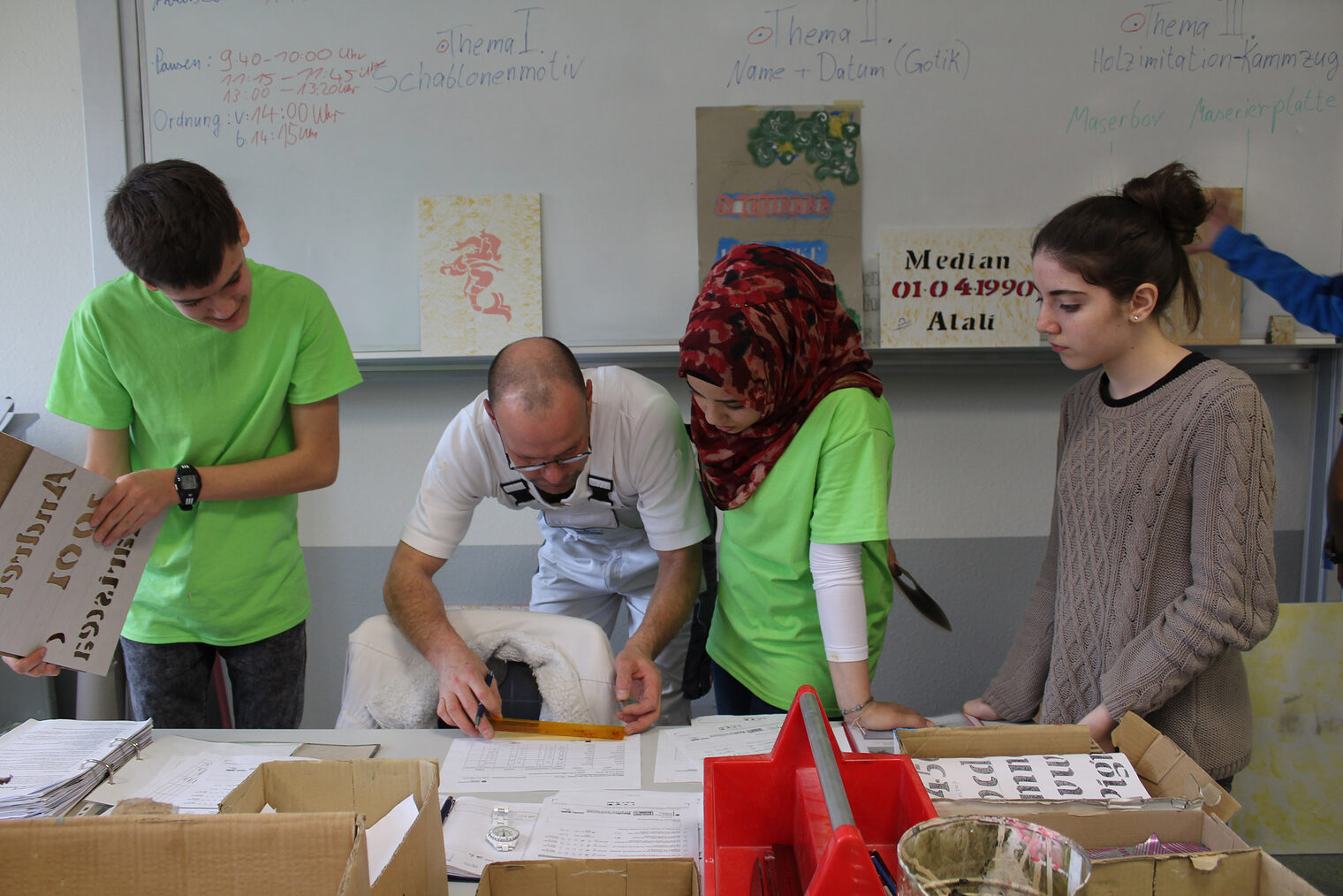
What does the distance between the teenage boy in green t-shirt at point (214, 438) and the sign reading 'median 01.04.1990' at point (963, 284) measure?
1.34 meters

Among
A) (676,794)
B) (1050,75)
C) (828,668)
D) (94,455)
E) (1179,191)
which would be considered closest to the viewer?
(676,794)

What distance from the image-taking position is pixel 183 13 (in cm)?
212

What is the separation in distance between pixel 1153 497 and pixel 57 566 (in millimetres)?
1444

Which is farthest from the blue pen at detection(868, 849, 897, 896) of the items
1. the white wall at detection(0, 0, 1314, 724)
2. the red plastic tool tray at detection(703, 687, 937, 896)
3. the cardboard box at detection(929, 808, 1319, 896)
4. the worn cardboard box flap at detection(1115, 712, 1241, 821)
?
the white wall at detection(0, 0, 1314, 724)

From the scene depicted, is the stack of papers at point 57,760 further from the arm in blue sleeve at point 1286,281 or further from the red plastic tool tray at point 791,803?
the arm in blue sleeve at point 1286,281

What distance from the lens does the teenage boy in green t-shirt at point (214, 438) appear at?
1.36 m

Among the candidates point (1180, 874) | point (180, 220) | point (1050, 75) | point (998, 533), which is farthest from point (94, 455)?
point (1050, 75)

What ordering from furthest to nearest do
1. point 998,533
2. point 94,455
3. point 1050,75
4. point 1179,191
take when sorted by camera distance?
point 998,533 → point 1050,75 → point 94,455 → point 1179,191

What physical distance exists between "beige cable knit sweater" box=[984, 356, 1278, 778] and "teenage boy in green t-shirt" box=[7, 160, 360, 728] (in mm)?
1233

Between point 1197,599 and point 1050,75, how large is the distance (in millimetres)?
1539

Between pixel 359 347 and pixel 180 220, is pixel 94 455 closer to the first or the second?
pixel 180 220

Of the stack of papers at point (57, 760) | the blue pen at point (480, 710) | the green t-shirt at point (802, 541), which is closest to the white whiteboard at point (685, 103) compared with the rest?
the green t-shirt at point (802, 541)

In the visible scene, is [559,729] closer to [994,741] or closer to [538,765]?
[538,765]

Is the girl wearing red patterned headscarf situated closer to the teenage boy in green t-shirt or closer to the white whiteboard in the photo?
the teenage boy in green t-shirt
